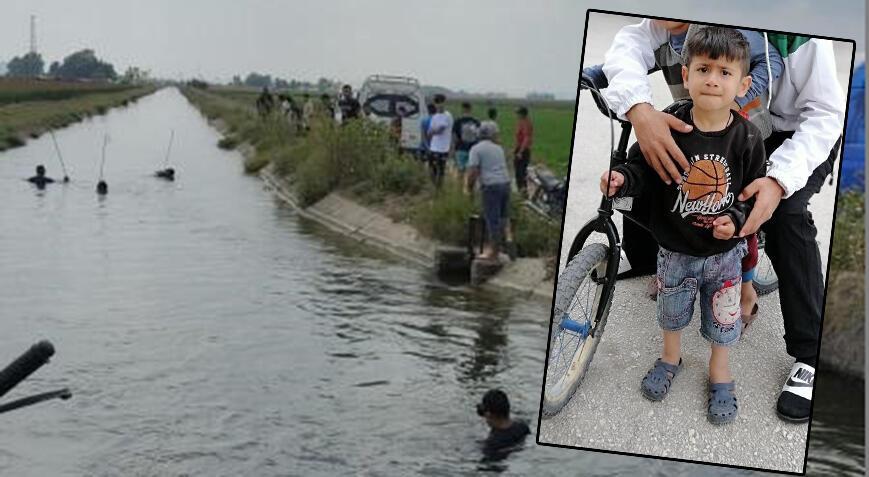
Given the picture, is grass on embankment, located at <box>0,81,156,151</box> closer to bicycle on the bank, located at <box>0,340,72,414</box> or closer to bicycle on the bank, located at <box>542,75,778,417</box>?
bicycle on the bank, located at <box>0,340,72,414</box>

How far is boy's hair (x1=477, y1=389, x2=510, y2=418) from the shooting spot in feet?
36.8

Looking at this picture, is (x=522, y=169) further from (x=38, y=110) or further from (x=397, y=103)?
(x=38, y=110)

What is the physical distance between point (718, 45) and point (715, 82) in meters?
0.05

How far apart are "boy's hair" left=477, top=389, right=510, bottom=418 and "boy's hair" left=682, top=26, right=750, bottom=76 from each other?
31.1 ft

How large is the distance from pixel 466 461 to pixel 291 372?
3.85 m

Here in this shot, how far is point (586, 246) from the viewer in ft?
6.21

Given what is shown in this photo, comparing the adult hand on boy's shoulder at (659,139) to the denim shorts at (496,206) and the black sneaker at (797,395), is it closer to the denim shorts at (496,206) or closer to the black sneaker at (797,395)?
the black sneaker at (797,395)

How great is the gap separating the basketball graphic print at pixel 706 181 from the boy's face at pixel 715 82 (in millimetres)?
83

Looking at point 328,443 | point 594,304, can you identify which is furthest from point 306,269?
point 594,304

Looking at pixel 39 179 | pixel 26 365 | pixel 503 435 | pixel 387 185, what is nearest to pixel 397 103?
pixel 387 185

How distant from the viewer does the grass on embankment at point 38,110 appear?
57997 mm

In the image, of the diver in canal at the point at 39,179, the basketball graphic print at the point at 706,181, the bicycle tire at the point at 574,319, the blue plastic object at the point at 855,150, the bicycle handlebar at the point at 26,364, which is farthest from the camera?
the diver in canal at the point at 39,179

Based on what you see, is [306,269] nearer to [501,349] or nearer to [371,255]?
[371,255]

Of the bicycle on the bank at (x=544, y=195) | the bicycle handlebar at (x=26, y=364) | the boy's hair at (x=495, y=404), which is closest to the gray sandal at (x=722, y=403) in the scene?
the bicycle handlebar at (x=26, y=364)
